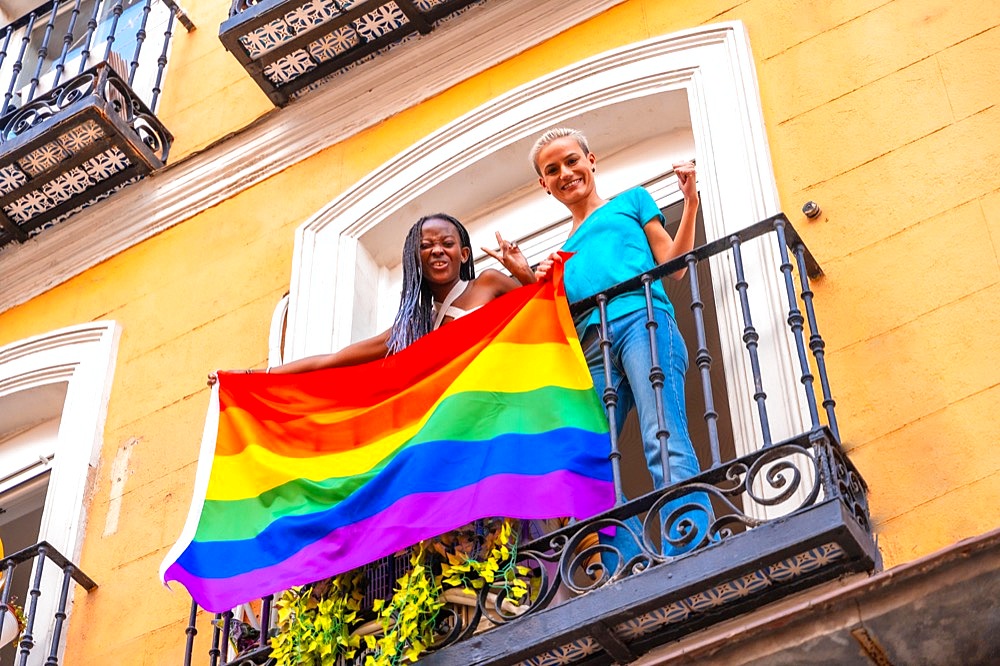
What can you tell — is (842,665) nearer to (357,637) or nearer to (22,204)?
(357,637)

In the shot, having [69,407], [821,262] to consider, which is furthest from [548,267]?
[69,407]

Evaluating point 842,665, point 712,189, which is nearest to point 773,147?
point 712,189

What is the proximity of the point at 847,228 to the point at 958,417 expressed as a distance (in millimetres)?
1019

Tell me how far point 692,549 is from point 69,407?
3979 millimetres

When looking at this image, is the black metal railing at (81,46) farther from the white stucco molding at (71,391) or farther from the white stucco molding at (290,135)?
the white stucco molding at (71,391)

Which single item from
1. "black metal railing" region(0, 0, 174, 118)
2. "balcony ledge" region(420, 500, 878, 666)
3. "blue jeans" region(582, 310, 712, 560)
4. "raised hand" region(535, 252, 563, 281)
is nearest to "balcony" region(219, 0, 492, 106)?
"black metal railing" region(0, 0, 174, 118)

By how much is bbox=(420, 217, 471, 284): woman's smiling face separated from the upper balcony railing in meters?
0.85

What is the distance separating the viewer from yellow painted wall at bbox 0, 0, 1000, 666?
5992 millimetres

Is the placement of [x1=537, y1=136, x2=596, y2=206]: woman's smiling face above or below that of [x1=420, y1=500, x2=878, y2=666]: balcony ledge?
above

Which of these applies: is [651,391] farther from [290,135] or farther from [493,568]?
[290,135]

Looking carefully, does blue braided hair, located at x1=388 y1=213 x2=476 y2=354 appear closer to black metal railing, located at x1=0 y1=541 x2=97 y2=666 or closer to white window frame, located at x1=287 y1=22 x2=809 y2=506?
white window frame, located at x1=287 y1=22 x2=809 y2=506

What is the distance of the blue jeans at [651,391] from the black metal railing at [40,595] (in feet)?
7.66

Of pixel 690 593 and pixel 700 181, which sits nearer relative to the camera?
pixel 690 593

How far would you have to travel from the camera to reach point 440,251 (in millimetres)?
6961
